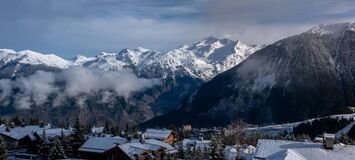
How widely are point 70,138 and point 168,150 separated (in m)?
23.8

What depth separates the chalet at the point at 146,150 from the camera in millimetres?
120938

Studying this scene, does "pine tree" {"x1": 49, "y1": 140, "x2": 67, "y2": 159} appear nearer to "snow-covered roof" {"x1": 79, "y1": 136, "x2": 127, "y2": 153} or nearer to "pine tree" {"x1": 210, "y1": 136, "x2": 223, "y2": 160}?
"snow-covered roof" {"x1": 79, "y1": 136, "x2": 127, "y2": 153}

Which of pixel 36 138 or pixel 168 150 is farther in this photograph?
pixel 36 138

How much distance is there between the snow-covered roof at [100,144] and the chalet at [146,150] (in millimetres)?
3610

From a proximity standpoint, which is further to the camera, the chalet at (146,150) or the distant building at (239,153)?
the distant building at (239,153)

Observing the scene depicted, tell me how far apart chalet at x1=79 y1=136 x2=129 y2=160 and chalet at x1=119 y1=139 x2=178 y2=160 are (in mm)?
1880

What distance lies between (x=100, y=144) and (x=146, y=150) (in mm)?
13143

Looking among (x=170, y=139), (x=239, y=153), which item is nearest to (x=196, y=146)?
(x=170, y=139)

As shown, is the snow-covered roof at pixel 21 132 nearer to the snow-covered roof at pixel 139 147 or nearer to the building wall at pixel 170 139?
the building wall at pixel 170 139

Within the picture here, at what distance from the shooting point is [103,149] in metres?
127

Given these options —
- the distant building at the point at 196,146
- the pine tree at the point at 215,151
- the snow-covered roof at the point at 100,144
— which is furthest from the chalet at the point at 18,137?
the pine tree at the point at 215,151

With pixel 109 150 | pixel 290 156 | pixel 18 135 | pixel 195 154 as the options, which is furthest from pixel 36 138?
pixel 290 156

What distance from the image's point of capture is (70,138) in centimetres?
13425

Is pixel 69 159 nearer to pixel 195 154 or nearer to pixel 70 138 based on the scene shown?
pixel 70 138
